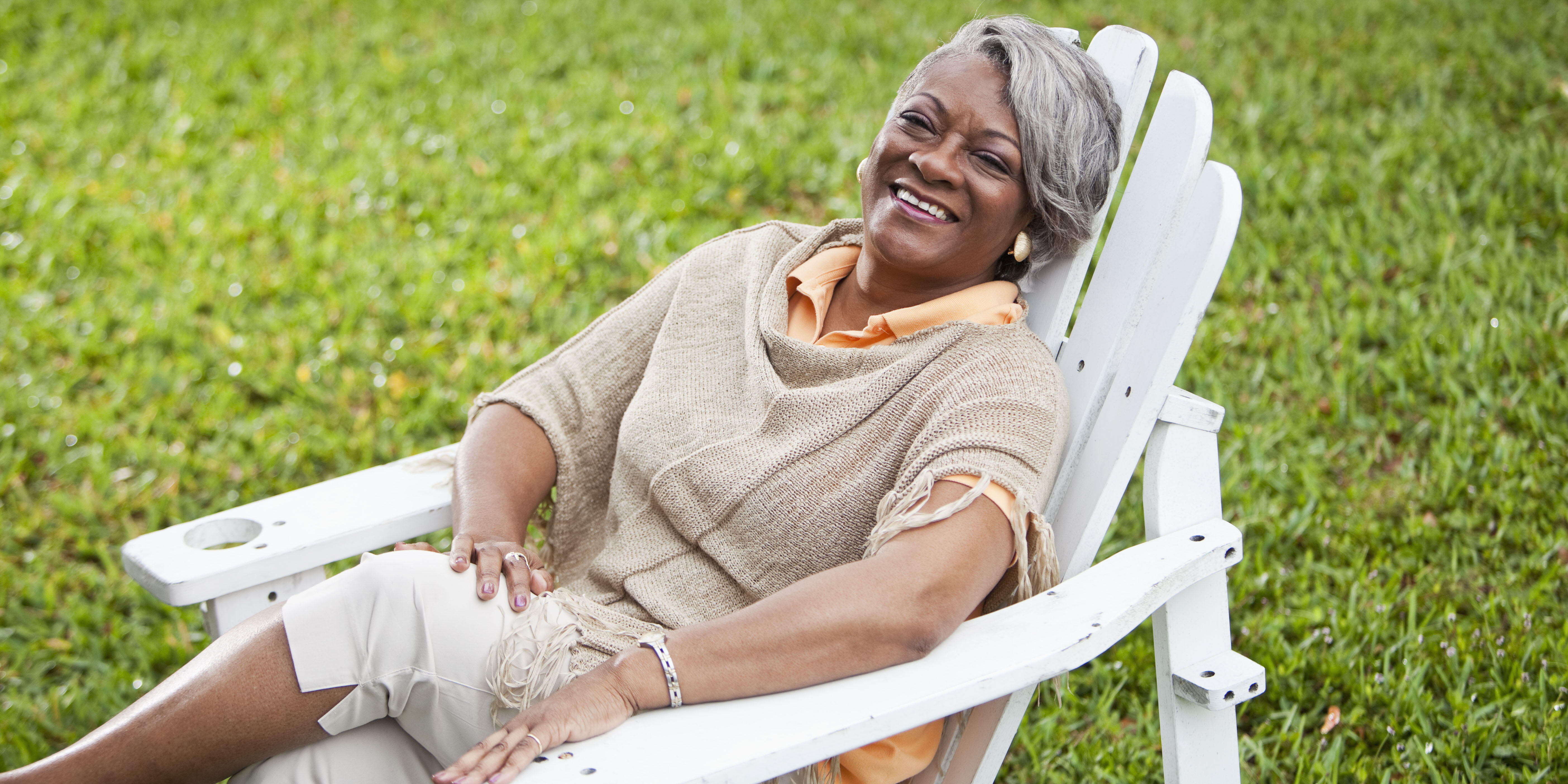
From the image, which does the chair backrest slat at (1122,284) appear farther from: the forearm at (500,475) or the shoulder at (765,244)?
the forearm at (500,475)

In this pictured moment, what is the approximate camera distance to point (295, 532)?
2.04 m

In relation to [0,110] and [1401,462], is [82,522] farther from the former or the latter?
[1401,462]

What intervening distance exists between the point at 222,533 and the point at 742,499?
0.87 metres

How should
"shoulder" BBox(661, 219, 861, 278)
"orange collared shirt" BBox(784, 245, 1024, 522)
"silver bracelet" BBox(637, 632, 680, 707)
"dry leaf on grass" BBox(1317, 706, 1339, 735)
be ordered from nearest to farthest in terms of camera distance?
"silver bracelet" BBox(637, 632, 680, 707) < "orange collared shirt" BBox(784, 245, 1024, 522) < "shoulder" BBox(661, 219, 861, 278) < "dry leaf on grass" BBox(1317, 706, 1339, 735)

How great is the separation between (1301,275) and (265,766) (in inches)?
133

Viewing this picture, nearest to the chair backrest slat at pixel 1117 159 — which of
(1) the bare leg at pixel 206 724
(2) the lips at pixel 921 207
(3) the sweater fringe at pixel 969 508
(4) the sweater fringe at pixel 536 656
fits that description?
(2) the lips at pixel 921 207

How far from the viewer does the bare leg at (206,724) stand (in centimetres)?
170

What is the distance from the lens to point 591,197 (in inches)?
188

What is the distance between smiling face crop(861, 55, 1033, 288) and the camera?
1978 millimetres

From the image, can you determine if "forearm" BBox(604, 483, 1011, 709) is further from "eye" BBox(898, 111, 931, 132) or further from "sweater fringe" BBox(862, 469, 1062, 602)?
"eye" BBox(898, 111, 931, 132)

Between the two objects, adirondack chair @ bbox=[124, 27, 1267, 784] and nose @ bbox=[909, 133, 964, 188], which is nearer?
adirondack chair @ bbox=[124, 27, 1267, 784]

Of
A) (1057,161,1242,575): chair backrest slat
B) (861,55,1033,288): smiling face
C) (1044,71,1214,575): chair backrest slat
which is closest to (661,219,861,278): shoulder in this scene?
(861,55,1033,288): smiling face

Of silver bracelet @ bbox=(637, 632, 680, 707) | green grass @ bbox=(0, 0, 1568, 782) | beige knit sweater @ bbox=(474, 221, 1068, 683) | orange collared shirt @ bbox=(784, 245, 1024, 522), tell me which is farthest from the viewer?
green grass @ bbox=(0, 0, 1568, 782)

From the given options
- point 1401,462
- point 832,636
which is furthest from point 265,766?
point 1401,462
